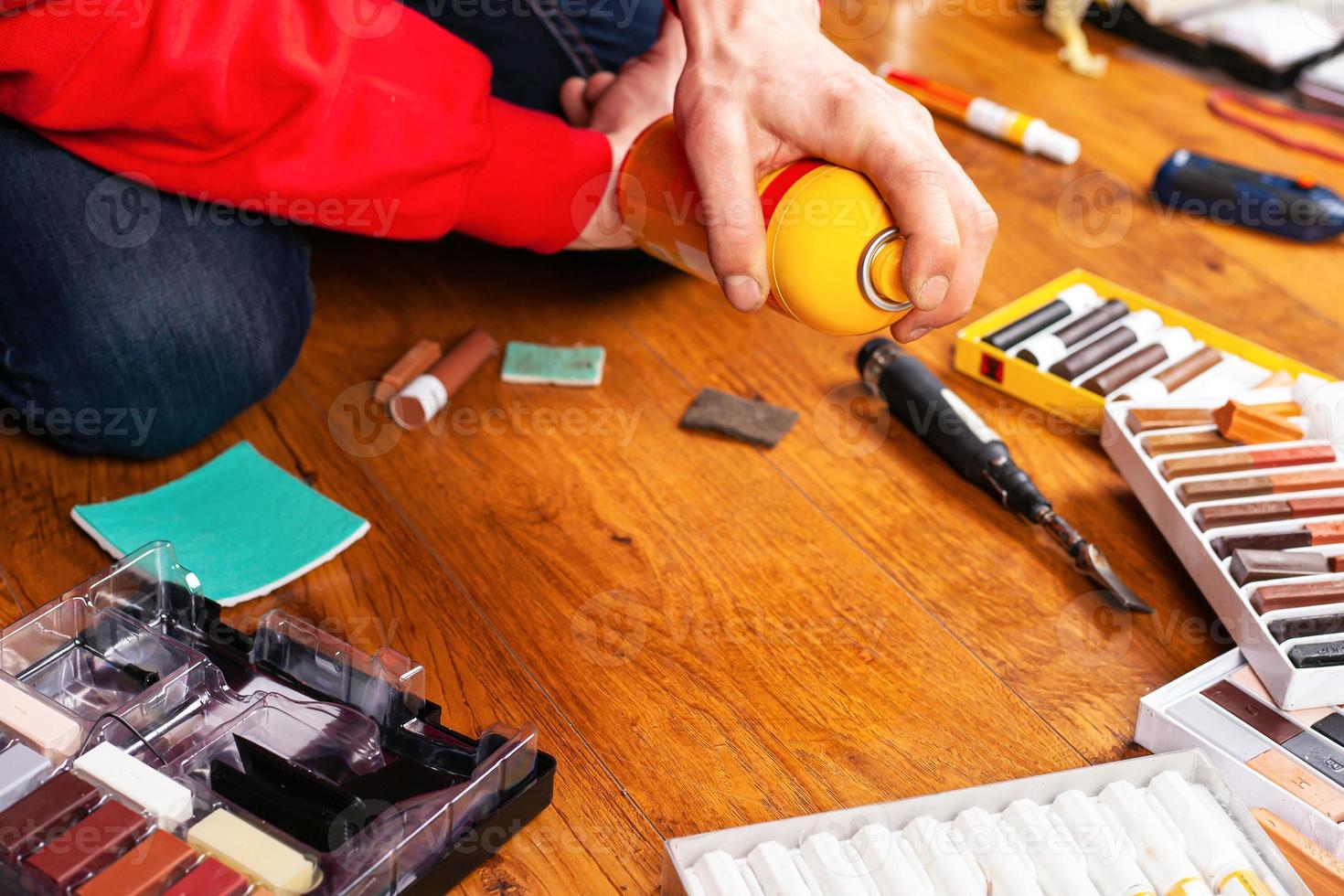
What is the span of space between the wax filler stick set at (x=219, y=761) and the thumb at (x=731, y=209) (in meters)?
0.32

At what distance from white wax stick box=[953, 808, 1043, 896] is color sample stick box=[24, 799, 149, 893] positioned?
0.45 meters

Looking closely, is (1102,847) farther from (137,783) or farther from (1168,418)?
(137,783)

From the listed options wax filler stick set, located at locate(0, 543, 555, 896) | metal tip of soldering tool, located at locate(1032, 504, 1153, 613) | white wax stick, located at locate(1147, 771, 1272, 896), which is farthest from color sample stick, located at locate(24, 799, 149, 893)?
metal tip of soldering tool, located at locate(1032, 504, 1153, 613)

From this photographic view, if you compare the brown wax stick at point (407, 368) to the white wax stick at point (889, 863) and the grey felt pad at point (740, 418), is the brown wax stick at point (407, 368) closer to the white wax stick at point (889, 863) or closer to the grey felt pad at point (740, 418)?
the grey felt pad at point (740, 418)

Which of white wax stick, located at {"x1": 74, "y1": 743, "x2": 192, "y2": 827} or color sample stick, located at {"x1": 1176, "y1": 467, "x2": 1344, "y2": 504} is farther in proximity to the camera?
color sample stick, located at {"x1": 1176, "y1": 467, "x2": 1344, "y2": 504}

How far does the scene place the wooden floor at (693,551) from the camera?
85cm

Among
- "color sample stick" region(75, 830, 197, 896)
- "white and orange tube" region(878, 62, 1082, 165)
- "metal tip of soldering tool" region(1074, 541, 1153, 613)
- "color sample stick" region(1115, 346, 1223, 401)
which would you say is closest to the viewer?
"color sample stick" region(75, 830, 197, 896)

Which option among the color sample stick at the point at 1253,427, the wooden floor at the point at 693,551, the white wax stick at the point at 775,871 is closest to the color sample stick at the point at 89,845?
the wooden floor at the point at 693,551

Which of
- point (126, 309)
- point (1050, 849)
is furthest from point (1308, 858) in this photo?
point (126, 309)

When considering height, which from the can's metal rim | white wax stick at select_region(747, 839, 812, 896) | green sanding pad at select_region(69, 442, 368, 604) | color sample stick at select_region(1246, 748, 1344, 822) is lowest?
green sanding pad at select_region(69, 442, 368, 604)

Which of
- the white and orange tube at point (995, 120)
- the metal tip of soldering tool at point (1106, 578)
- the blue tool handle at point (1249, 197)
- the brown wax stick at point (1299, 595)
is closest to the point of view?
the brown wax stick at point (1299, 595)

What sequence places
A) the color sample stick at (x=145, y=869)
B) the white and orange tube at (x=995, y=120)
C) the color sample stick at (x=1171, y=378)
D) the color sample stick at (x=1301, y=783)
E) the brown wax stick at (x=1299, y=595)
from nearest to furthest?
1. the color sample stick at (x=145, y=869)
2. the color sample stick at (x=1301, y=783)
3. the brown wax stick at (x=1299, y=595)
4. the color sample stick at (x=1171, y=378)
5. the white and orange tube at (x=995, y=120)

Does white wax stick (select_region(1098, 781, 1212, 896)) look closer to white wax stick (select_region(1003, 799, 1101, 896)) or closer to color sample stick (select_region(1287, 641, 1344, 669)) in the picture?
white wax stick (select_region(1003, 799, 1101, 896))

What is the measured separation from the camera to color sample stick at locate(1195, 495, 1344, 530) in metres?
0.93
